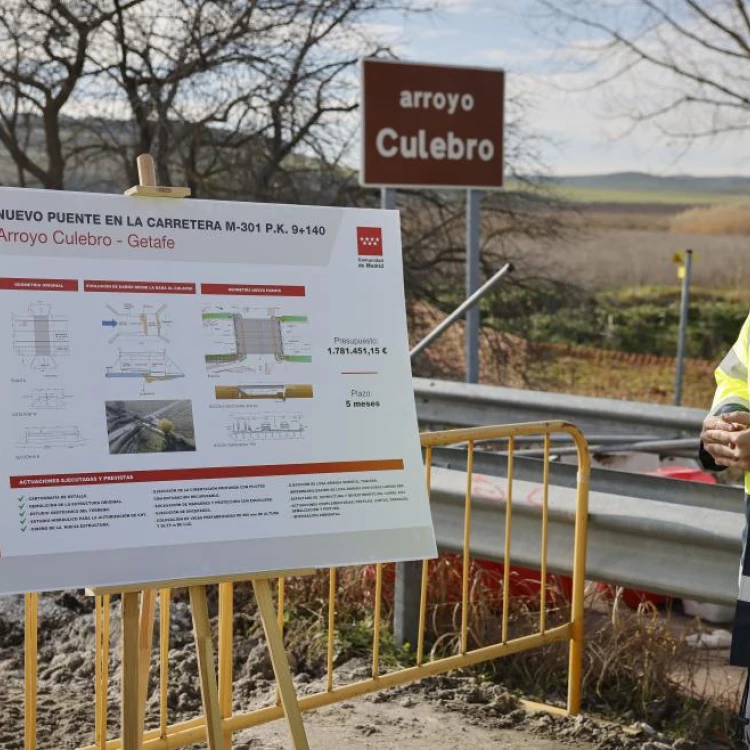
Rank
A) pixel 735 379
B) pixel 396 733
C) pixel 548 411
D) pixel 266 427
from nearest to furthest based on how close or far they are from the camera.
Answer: pixel 266 427 < pixel 735 379 < pixel 396 733 < pixel 548 411

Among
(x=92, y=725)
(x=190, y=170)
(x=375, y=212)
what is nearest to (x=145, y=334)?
(x=375, y=212)

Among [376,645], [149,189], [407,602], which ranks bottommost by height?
[407,602]

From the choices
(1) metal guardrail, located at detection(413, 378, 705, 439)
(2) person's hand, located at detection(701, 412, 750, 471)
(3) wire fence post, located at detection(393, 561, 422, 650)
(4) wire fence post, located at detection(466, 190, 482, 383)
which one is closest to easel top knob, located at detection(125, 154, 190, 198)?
(2) person's hand, located at detection(701, 412, 750, 471)

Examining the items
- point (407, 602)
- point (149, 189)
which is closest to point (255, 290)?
point (149, 189)

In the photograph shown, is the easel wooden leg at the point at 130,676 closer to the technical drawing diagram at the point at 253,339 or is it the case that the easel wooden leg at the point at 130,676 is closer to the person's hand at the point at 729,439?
the technical drawing diagram at the point at 253,339

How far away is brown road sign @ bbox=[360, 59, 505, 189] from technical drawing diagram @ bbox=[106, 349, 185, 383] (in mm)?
4283

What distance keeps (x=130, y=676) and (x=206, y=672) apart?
19cm

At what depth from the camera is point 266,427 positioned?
3.36 metres

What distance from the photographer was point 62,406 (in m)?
3.13

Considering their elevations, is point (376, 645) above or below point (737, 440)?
below

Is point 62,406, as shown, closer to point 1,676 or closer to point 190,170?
point 1,676

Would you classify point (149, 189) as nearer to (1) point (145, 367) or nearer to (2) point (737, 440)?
(1) point (145, 367)

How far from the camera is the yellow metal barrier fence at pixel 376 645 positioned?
3.68 m

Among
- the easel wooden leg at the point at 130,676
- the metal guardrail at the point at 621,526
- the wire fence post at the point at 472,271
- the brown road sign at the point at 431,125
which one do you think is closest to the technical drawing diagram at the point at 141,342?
the easel wooden leg at the point at 130,676
